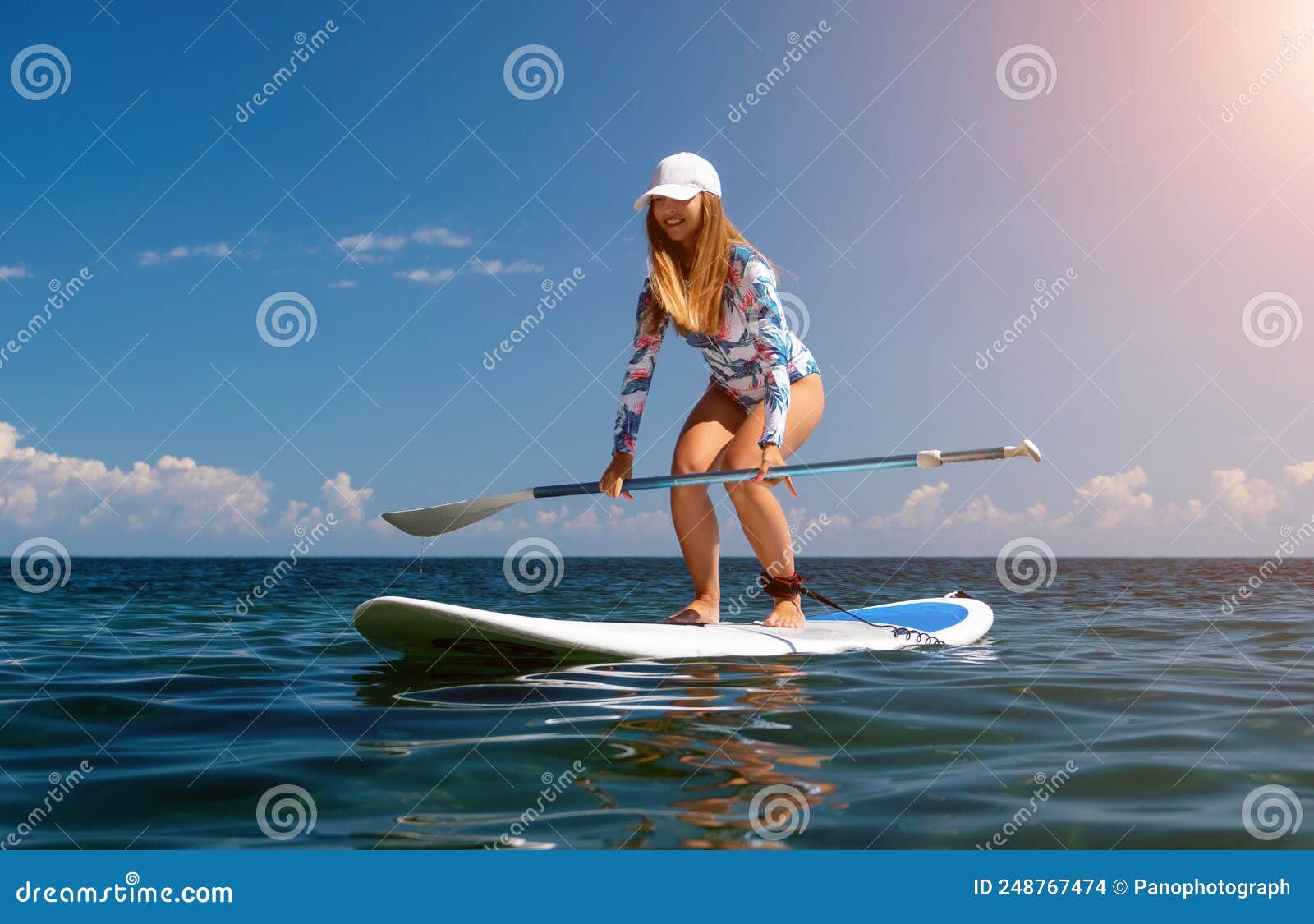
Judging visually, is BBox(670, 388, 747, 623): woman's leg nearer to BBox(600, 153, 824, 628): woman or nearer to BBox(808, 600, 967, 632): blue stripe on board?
BBox(600, 153, 824, 628): woman

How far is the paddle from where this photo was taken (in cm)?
457

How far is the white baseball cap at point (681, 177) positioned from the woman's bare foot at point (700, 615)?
1.99 metres

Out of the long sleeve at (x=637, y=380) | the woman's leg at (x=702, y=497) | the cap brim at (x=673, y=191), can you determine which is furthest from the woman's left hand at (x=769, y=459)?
the cap brim at (x=673, y=191)

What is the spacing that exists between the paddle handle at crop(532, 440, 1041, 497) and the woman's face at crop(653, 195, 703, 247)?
3.66ft

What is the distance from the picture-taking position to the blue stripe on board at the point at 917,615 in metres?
5.88

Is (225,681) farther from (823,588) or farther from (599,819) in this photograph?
(823,588)

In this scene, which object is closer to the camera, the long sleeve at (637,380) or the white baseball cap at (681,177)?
the white baseball cap at (681,177)

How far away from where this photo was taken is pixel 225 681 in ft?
13.9

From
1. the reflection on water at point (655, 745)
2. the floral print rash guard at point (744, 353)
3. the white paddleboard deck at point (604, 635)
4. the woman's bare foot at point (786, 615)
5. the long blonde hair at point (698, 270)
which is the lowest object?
the reflection on water at point (655, 745)

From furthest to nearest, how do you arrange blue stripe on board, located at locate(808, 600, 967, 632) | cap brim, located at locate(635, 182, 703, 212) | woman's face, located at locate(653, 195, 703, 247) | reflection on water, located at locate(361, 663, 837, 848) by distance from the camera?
blue stripe on board, located at locate(808, 600, 967, 632)
woman's face, located at locate(653, 195, 703, 247)
cap brim, located at locate(635, 182, 703, 212)
reflection on water, located at locate(361, 663, 837, 848)

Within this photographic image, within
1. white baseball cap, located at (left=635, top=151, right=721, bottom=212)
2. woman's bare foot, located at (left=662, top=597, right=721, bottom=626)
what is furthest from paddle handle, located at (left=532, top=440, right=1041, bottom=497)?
white baseball cap, located at (left=635, top=151, right=721, bottom=212)

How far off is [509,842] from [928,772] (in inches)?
45.6

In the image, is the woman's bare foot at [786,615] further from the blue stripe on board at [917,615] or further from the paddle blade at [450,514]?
the paddle blade at [450,514]

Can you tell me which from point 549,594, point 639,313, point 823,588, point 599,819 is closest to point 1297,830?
point 599,819
